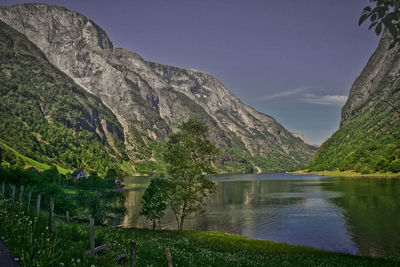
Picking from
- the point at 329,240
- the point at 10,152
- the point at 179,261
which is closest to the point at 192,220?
the point at 329,240

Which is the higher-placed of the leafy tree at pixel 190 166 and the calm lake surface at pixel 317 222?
the leafy tree at pixel 190 166

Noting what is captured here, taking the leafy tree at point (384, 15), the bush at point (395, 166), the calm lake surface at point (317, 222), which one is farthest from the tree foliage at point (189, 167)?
the bush at point (395, 166)

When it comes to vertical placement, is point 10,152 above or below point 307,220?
above

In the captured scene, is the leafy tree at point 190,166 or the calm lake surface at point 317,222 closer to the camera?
the calm lake surface at point 317,222

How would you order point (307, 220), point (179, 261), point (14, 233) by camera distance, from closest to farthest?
point (14, 233), point (179, 261), point (307, 220)

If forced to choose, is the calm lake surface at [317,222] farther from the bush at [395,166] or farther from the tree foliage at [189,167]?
the bush at [395,166]

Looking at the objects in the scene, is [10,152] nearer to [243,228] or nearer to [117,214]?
[117,214]

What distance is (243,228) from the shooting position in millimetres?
62156

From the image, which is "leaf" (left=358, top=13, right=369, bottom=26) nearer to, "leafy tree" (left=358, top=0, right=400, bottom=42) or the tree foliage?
"leafy tree" (left=358, top=0, right=400, bottom=42)

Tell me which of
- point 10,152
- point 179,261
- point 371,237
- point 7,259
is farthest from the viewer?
point 10,152

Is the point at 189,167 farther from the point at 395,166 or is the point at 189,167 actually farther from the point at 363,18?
the point at 395,166

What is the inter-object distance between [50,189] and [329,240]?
241 ft

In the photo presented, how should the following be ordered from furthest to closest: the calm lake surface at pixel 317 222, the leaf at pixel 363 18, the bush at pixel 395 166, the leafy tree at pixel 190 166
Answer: the bush at pixel 395 166, the leafy tree at pixel 190 166, the calm lake surface at pixel 317 222, the leaf at pixel 363 18

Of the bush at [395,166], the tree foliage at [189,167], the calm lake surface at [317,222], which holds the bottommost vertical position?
the calm lake surface at [317,222]
